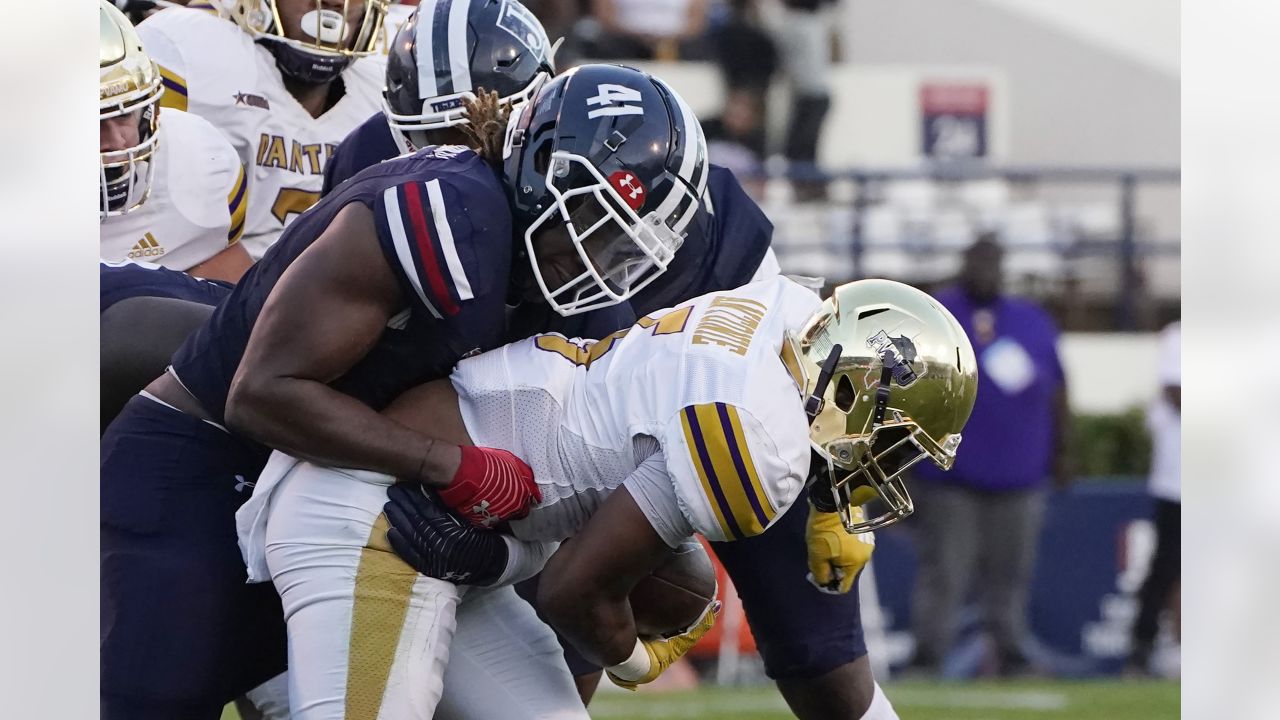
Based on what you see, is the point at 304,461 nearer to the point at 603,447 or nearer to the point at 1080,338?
the point at 603,447

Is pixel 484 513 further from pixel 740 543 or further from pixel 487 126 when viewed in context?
pixel 740 543

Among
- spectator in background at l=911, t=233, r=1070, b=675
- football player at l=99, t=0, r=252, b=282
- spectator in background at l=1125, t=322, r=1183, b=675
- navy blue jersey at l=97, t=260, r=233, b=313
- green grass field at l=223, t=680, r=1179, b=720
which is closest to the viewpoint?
navy blue jersey at l=97, t=260, r=233, b=313

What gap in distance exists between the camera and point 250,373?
8.07 ft

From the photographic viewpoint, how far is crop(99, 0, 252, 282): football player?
11.1 feet

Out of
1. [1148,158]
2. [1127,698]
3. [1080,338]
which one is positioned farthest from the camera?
[1148,158]

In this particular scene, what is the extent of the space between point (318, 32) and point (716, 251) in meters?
1.11

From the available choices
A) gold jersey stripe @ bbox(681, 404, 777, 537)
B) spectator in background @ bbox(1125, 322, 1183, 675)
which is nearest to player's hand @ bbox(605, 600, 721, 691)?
gold jersey stripe @ bbox(681, 404, 777, 537)

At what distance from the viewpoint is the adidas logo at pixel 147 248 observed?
364 cm

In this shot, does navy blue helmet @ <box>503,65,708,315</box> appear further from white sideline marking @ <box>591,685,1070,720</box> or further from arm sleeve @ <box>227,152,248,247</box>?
white sideline marking @ <box>591,685,1070,720</box>

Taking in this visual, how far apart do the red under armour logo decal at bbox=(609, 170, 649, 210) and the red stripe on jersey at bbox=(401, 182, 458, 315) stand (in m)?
0.31

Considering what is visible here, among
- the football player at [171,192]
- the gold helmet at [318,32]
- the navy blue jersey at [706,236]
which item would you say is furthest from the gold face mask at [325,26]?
the navy blue jersey at [706,236]

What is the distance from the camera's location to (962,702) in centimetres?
642

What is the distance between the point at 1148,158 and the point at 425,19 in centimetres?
1013
